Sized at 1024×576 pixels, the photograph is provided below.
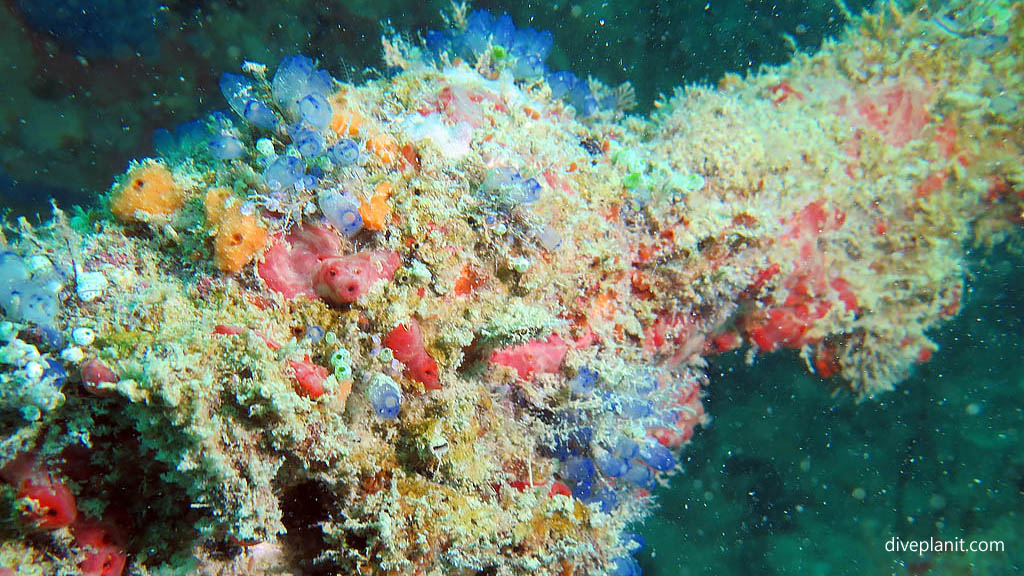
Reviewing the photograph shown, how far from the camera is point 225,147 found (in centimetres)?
245

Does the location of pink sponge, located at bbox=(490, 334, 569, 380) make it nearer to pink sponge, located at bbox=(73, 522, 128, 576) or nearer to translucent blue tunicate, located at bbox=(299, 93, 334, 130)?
translucent blue tunicate, located at bbox=(299, 93, 334, 130)

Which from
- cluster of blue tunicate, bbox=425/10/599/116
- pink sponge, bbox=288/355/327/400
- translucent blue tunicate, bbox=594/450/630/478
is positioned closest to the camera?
pink sponge, bbox=288/355/327/400

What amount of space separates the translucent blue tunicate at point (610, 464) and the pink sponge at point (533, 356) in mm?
701

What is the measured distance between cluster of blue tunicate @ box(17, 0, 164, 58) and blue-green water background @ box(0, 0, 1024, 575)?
0.07ft

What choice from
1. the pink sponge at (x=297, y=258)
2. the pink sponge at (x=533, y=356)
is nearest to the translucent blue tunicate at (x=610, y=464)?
the pink sponge at (x=533, y=356)

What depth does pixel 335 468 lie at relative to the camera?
7.07 ft

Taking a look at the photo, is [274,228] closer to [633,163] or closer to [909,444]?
[633,163]

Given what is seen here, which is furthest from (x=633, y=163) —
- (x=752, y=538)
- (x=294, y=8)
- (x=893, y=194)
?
(x=752, y=538)

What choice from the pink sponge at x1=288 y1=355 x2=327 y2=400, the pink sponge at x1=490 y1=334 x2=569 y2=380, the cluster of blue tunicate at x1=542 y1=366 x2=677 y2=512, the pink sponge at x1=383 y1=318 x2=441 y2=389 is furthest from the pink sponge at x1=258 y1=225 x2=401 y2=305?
the cluster of blue tunicate at x1=542 y1=366 x2=677 y2=512

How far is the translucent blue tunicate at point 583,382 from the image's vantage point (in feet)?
9.39

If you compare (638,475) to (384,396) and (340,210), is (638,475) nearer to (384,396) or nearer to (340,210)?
(384,396)

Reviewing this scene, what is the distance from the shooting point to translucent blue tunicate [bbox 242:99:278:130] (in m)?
2.48

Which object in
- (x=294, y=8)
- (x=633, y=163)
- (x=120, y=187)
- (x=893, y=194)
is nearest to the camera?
(x=120, y=187)

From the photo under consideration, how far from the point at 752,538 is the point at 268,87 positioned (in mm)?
9802
